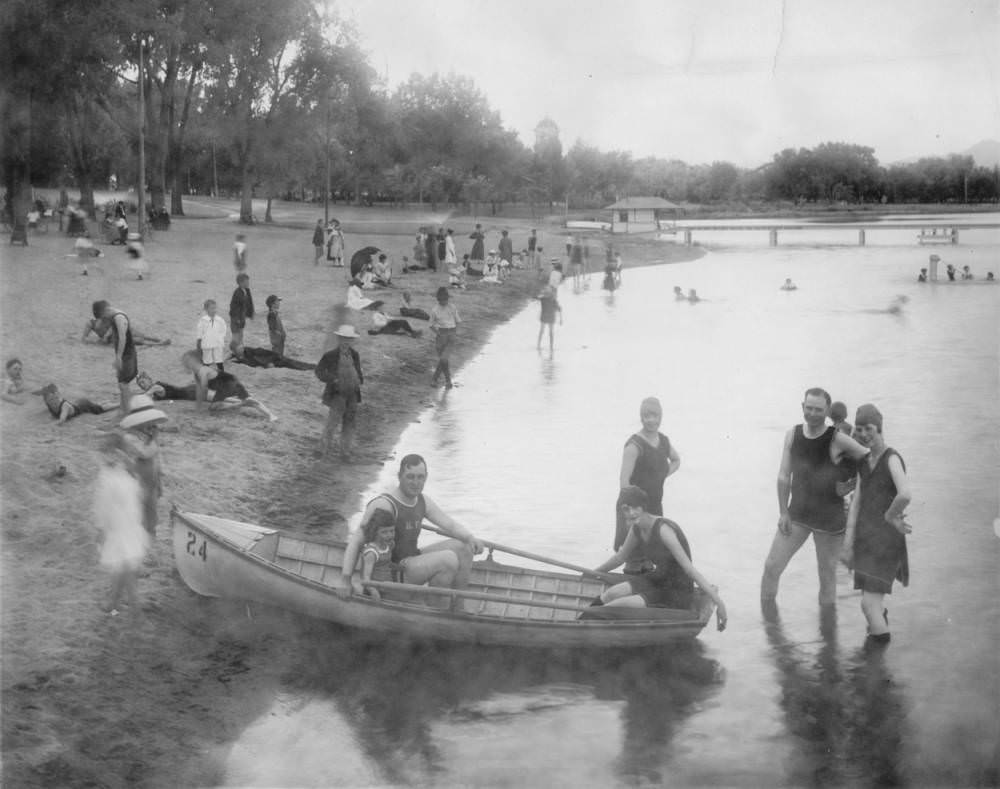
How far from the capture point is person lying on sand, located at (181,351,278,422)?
55.3 ft

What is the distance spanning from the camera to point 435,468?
16438mm

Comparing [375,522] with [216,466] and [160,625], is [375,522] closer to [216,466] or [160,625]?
[160,625]

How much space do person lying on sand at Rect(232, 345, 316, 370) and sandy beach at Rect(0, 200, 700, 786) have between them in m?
0.27

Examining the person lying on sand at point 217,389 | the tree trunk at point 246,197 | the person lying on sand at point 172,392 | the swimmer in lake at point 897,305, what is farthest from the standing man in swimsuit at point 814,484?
the tree trunk at point 246,197

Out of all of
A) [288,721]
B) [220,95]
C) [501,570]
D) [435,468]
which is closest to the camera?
[288,721]

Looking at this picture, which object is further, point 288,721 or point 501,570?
point 501,570

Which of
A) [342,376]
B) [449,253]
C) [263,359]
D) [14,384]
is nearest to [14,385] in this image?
[14,384]

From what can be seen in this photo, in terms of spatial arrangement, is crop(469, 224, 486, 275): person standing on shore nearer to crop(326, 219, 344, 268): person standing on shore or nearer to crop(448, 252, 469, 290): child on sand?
crop(448, 252, 469, 290): child on sand

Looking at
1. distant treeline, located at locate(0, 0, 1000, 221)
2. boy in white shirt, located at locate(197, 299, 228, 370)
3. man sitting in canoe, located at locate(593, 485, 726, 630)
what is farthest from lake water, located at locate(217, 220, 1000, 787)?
distant treeline, located at locate(0, 0, 1000, 221)

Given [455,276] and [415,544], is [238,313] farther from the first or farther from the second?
[455,276]

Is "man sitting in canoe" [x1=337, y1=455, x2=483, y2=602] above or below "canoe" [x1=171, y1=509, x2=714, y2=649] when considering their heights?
above

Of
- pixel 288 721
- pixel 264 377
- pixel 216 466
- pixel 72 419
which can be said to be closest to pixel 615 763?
pixel 288 721

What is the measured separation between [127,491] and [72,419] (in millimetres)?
6400

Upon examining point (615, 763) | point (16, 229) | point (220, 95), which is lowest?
point (615, 763)
